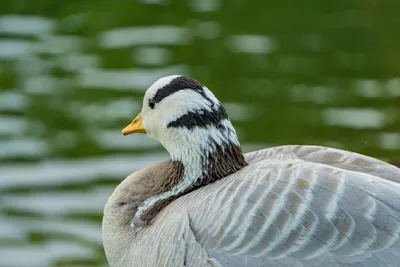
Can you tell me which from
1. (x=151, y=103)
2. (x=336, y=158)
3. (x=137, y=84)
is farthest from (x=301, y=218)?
(x=137, y=84)

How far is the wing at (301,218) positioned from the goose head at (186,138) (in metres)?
0.34

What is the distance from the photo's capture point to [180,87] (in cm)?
625

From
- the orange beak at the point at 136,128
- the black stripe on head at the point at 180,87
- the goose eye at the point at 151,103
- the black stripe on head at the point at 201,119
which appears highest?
the black stripe on head at the point at 180,87

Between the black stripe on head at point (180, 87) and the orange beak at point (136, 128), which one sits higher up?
the black stripe on head at point (180, 87)

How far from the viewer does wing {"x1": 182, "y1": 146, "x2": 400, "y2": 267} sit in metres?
5.53

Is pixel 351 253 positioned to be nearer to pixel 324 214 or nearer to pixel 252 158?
pixel 324 214

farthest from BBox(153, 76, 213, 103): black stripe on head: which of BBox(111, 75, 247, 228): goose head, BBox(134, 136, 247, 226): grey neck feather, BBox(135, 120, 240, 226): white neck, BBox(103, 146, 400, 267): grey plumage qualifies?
BBox(103, 146, 400, 267): grey plumage

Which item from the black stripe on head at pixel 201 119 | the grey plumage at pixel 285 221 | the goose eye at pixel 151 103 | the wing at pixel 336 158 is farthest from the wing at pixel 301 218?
the goose eye at pixel 151 103

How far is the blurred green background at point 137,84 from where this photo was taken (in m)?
10.1

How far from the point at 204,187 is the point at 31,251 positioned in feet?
11.5

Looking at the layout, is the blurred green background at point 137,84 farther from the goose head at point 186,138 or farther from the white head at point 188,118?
the white head at point 188,118

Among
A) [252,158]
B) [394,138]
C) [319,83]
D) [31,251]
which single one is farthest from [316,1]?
[252,158]

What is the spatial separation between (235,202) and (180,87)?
3.05ft

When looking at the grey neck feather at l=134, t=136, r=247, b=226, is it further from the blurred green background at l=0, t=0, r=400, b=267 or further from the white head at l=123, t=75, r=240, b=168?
the blurred green background at l=0, t=0, r=400, b=267
